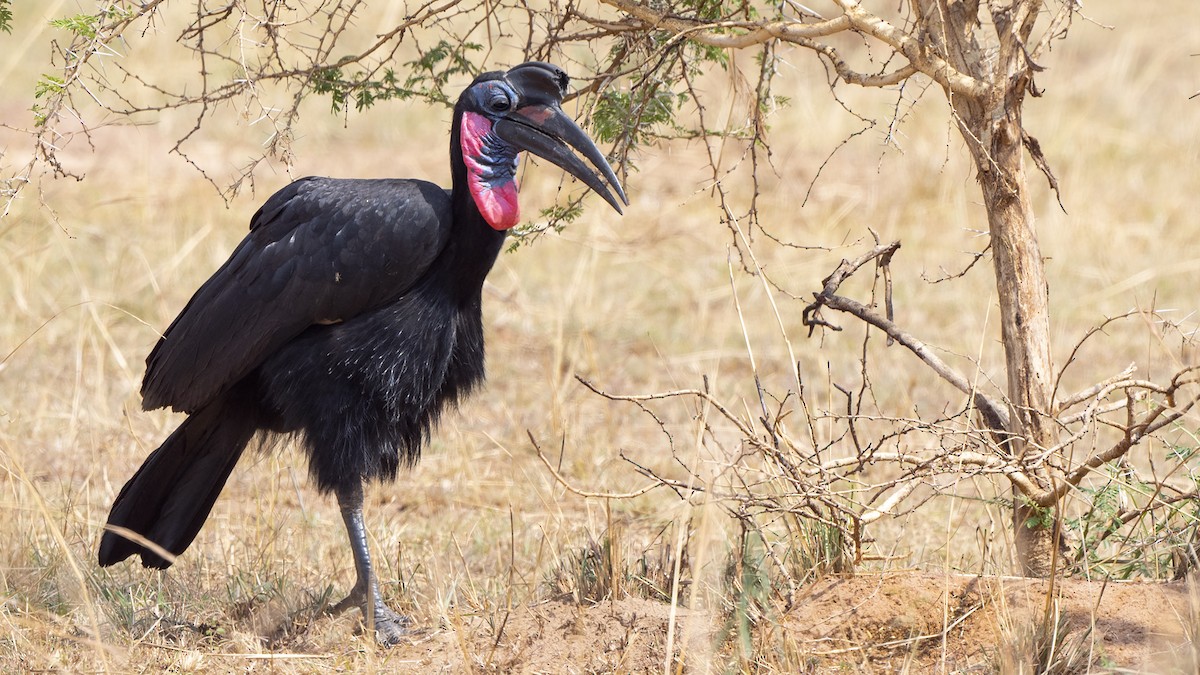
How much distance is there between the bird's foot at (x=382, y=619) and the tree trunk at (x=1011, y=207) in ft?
4.99

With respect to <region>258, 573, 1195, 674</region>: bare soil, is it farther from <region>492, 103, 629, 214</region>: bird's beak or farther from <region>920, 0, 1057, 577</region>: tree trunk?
<region>492, 103, 629, 214</region>: bird's beak

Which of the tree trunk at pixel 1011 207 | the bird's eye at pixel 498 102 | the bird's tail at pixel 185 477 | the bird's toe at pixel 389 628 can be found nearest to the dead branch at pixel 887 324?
the tree trunk at pixel 1011 207

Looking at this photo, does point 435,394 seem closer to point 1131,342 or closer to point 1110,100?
point 1131,342

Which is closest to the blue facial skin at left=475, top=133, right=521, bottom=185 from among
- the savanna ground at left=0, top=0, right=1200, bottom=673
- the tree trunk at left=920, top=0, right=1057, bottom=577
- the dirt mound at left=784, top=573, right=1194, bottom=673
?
the savanna ground at left=0, top=0, right=1200, bottom=673

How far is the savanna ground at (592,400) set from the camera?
2.86 metres

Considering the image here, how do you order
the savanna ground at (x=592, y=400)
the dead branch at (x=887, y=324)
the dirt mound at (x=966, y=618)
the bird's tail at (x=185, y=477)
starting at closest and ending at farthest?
1. the dirt mound at (x=966, y=618)
2. the savanna ground at (x=592, y=400)
3. the dead branch at (x=887, y=324)
4. the bird's tail at (x=185, y=477)

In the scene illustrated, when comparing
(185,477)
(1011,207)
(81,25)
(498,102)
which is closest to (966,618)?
(1011,207)

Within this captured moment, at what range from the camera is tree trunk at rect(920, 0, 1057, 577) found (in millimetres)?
2871

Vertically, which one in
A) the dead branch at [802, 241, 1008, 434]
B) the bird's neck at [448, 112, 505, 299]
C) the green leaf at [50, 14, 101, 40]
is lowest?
the dead branch at [802, 241, 1008, 434]

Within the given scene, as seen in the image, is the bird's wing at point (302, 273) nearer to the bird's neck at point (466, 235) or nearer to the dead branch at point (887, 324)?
the bird's neck at point (466, 235)

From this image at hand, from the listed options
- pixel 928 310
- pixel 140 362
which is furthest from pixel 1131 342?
pixel 140 362

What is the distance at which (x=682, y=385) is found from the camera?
553 cm

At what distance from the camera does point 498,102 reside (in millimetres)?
3209

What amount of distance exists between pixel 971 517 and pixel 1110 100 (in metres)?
6.22
